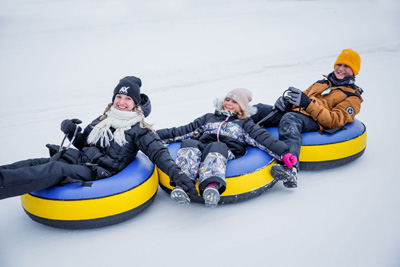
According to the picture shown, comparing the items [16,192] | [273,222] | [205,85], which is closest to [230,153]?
[273,222]

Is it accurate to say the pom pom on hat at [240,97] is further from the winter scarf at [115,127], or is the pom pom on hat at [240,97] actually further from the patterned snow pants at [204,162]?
the winter scarf at [115,127]

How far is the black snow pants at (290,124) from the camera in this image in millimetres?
3600

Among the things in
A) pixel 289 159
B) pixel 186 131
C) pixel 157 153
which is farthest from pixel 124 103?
pixel 289 159

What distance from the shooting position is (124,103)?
3260 mm

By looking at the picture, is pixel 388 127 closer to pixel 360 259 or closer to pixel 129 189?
pixel 360 259

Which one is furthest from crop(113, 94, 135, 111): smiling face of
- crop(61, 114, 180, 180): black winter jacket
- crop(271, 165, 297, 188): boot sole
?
crop(271, 165, 297, 188): boot sole

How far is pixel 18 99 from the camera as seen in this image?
6.35m

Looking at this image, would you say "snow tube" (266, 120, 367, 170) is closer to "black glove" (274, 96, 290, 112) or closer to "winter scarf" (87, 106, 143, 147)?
"black glove" (274, 96, 290, 112)

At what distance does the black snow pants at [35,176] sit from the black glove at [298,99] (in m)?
2.01

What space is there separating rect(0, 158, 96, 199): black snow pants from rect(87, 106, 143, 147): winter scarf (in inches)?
11.2

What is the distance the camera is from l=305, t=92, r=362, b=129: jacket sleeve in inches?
150

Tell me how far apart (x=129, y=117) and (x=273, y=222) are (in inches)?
56.0

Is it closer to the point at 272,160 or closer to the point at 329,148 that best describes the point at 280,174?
the point at 272,160

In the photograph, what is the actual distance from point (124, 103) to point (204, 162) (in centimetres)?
83
